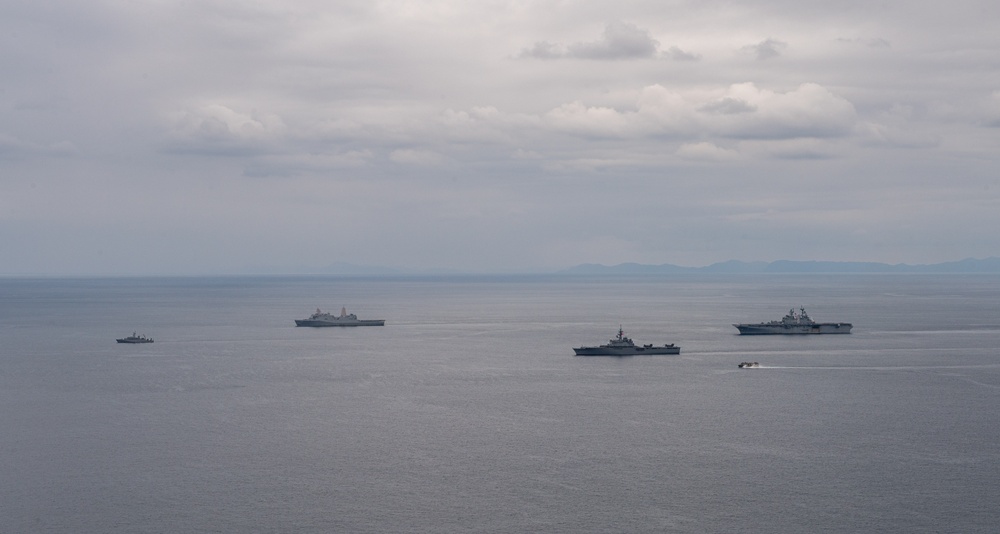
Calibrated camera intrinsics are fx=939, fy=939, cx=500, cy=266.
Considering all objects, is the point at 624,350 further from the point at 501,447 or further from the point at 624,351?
the point at 501,447

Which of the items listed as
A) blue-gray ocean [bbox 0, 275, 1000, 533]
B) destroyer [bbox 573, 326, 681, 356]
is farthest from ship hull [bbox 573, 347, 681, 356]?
blue-gray ocean [bbox 0, 275, 1000, 533]

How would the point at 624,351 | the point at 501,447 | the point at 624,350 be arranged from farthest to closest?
the point at 624,350 → the point at 624,351 → the point at 501,447

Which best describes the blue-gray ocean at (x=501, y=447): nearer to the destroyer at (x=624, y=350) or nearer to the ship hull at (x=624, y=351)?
the ship hull at (x=624, y=351)

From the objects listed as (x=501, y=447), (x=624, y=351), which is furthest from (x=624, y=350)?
(x=501, y=447)

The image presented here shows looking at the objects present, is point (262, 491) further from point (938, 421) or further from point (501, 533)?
point (938, 421)

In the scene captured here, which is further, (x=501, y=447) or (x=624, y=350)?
(x=624, y=350)

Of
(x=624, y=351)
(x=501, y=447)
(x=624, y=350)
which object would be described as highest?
(x=624, y=350)

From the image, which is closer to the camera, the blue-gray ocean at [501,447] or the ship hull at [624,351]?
the blue-gray ocean at [501,447]

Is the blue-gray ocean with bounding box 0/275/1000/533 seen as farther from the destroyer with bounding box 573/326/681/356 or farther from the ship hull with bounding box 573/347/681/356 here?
the destroyer with bounding box 573/326/681/356

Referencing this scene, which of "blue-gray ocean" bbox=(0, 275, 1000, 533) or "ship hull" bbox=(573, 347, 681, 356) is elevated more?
"ship hull" bbox=(573, 347, 681, 356)

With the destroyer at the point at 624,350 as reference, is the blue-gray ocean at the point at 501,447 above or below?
below

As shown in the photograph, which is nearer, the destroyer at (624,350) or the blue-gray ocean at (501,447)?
the blue-gray ocean at (501,447)

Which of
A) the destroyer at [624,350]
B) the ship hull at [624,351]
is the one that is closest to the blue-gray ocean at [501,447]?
the ship hull at [624,351]
